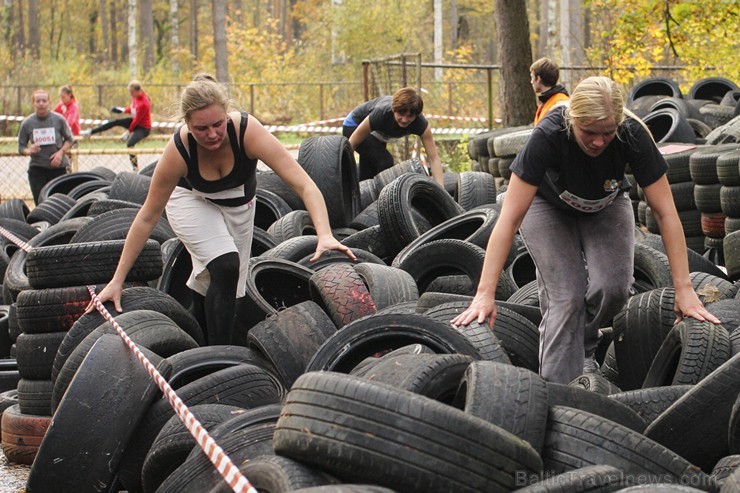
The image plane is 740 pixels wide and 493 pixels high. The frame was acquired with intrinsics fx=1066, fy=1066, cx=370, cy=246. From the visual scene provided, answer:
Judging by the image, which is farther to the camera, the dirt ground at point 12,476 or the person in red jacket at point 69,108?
the person in red jacket at point 69,108

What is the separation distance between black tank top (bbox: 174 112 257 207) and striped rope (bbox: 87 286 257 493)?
37.2 inches

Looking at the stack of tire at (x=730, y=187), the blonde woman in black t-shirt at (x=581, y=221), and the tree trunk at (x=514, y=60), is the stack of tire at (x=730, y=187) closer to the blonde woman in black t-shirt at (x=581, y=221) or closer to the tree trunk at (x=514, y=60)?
the blonde woman in black t-shirt at (x=581, y=221)

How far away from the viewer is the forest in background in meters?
20.1

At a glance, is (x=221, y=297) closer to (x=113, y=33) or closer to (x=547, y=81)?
(x=547, y=81)

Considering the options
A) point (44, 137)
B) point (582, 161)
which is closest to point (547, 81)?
point (582, 161)

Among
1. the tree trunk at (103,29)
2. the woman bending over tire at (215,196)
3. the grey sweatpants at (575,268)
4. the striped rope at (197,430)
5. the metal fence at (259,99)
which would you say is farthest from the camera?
the tree trunk at (103,29)

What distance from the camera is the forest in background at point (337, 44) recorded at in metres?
20.1

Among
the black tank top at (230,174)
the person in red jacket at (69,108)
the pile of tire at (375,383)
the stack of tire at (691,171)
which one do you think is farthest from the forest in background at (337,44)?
the black tank top at (230,174)

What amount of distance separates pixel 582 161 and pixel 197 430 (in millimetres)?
2310

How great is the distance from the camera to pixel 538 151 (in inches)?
206

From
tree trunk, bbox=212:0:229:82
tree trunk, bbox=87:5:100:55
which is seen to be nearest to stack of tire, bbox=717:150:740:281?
tree trunk, bbox=212:0:229:82

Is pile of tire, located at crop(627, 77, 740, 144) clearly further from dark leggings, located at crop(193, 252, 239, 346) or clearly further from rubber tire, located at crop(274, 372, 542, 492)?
rubber tire, located at crop(274, 372, 542, 492)

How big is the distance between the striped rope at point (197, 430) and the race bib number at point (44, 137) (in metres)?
11.9

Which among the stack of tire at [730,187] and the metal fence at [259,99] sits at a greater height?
the metal fence at [259,99]
